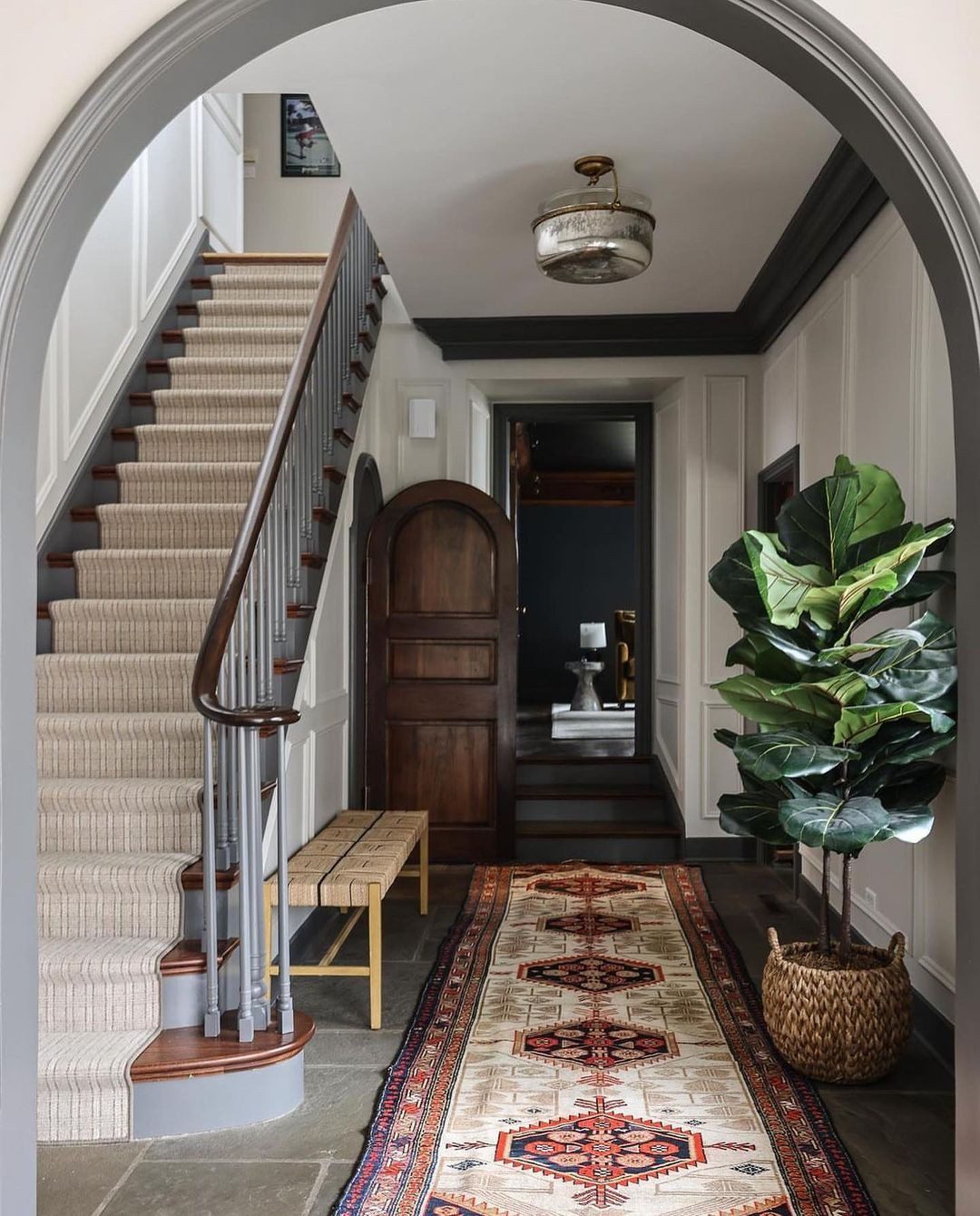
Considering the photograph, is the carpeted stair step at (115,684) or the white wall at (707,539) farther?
the white wall at (707,539)

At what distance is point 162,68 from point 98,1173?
2.38 m

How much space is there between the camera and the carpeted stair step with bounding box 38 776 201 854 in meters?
3.35

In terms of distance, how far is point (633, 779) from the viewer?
260 inches

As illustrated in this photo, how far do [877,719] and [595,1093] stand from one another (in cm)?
130

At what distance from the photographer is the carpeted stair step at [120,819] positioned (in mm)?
3354

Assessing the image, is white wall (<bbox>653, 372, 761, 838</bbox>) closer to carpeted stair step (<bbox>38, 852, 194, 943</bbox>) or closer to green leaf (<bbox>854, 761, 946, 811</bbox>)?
green leaf (<bbox>854, 761, 946, 811</bbox>)

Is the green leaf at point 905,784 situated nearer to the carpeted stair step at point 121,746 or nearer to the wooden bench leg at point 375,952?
the wooden bench leg at point 375,952

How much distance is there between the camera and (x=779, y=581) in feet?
9.47

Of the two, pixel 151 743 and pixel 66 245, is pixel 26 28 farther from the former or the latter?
pixel 151 743

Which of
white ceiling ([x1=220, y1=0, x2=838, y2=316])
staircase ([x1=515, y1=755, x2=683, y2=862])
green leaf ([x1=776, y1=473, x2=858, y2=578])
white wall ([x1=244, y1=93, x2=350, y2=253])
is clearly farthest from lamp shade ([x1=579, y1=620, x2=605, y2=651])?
green leaf ([x1=776, y1=473, x2=858, y2=578])

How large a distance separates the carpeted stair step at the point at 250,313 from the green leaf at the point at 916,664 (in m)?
4.38

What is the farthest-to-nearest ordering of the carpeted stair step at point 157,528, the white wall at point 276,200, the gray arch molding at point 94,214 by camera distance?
1. the white wall at point 276,200
2. the carpeted stair step at point 157,528
3. the gray arch molding at point 94,214

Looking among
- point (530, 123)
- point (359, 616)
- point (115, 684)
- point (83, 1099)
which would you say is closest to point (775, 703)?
point (530, 123)

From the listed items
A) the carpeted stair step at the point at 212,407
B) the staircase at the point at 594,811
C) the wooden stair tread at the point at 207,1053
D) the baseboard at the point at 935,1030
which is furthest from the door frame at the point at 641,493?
the wooden stair tread at the point at 207,1053
